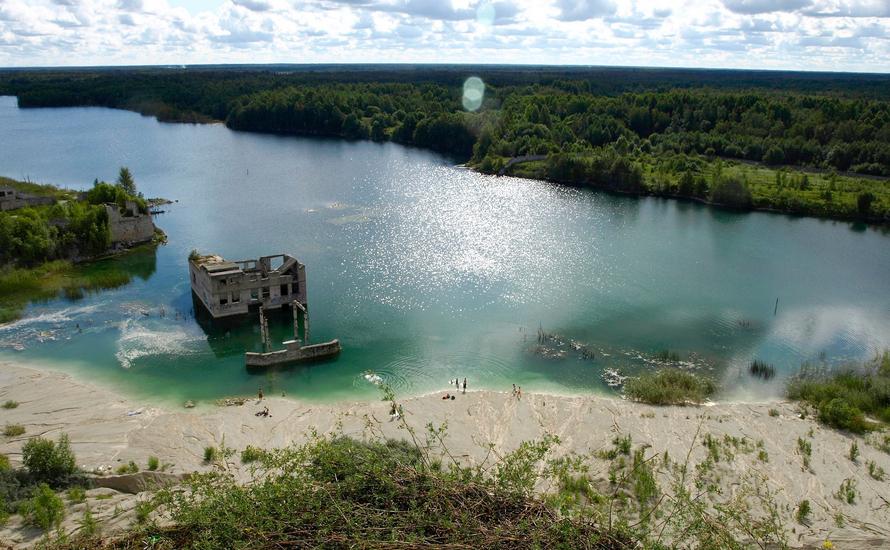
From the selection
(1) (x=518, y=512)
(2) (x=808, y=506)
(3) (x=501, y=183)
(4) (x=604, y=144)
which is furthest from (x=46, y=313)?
(4) (x=604, y=144)

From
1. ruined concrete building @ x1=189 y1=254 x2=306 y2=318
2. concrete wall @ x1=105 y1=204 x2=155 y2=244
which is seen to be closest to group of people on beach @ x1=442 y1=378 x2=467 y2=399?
ruined concrete building @ x1=189 y1=254 x2=306 y2=318

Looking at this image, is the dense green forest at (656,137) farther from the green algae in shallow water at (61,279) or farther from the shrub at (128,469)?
the shrub at (128,469)

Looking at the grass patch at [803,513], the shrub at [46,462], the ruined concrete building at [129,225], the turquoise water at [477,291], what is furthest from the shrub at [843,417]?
the ruined concrete building at [129,225]

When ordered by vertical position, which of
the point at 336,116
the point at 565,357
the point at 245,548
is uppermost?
the point at 336,116

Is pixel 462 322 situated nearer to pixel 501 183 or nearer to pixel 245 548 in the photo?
pixel 245 548

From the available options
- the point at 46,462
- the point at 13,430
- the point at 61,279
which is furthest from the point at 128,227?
the point at 46,462

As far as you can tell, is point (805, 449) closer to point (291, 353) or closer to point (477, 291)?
point (291, 353)

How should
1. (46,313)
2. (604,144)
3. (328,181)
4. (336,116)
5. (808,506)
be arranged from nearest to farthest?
(808,506) < (46,313) < (328,181) < (604,144) < (336,116)
